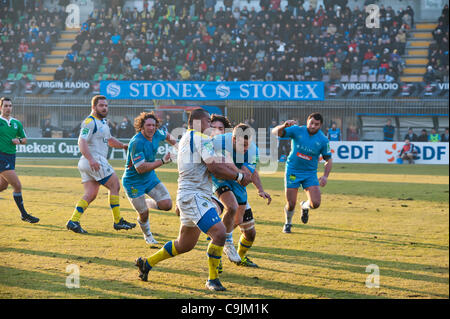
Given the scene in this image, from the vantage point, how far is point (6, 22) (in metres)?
36.1

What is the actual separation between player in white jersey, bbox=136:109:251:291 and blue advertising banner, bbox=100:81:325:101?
22.0 meters

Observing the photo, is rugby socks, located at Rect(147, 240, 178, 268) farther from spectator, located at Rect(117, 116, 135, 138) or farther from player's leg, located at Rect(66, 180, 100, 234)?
spectator, located at Rect(117, 116, 135, 138)

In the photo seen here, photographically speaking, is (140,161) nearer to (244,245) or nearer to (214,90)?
(244,245)

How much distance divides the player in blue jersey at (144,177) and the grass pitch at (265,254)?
51cm

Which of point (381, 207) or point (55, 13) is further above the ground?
point (55, 13)

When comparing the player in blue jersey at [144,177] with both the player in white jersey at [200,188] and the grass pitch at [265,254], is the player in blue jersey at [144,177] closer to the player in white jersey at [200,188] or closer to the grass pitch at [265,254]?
the grass pitch at [265,254]

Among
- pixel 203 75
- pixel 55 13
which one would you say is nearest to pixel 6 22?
pixel 55 13

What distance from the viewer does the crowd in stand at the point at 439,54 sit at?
29047mm

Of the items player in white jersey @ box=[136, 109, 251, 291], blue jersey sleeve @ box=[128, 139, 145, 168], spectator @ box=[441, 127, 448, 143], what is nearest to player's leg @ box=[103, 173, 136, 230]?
blue jersey sleeve @ box=[128, 139, 145, 168]

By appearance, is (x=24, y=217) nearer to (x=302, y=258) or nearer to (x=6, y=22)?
(x=302, y=258)

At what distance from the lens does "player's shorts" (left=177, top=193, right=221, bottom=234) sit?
5727 mm

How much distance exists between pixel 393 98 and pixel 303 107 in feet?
15.1

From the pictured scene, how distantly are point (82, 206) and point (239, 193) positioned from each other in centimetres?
324

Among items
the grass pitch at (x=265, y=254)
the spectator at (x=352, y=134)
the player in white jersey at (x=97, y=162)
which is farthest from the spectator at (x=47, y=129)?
the player in white jersey at (x=97, y=162)
